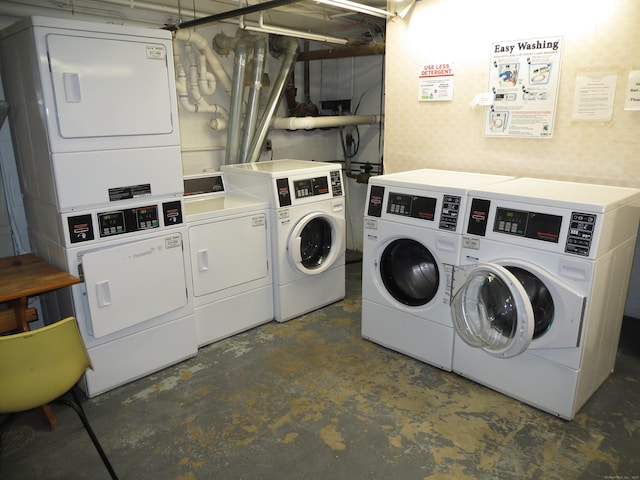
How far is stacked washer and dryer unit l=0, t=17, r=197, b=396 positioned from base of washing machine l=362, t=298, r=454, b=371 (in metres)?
1.33

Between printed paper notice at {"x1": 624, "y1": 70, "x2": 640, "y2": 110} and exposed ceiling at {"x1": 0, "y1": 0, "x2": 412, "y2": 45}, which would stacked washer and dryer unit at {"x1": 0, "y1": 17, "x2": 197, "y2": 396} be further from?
printed paper notice at {"x1": 624, "y1": 70, "x2": 640, "y2": 110}

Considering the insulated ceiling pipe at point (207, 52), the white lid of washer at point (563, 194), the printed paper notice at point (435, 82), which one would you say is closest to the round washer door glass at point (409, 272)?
the white lid of washer at point (563, 194)

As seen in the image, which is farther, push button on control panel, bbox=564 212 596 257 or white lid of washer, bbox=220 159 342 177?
white lid of washer, bbox=220 159 342 177

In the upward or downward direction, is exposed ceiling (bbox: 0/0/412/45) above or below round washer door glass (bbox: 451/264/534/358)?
above

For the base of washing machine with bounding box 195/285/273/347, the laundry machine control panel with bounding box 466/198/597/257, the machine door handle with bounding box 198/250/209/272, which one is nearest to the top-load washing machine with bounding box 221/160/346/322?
the base of washing machine with bounding box 195/285/273/347

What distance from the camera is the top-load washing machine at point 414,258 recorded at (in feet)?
9.32

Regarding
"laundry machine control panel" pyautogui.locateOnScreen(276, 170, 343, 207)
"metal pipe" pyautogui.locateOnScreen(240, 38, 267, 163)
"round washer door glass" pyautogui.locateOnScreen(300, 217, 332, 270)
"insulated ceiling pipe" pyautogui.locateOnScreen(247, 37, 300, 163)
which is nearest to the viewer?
"laundry machine control panel" pyautogui.locateOnScreen(276, 170, 343, 207)

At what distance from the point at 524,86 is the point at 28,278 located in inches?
132

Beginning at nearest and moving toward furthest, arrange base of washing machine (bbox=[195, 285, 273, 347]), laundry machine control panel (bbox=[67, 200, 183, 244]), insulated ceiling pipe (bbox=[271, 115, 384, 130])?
laundry machine control panel (bbox=[67, 200, 183, 244]), base of washing machine (bbox=[195, 285, 273, 347]), insulated ceiling pipe (bbox=[271, 115, 384, 130])

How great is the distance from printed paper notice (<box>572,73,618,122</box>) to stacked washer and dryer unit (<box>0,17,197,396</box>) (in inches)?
102

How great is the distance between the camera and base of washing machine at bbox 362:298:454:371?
3.01m

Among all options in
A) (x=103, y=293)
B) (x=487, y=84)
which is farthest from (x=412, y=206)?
(x=103, y=293)

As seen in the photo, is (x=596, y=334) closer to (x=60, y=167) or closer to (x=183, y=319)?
(x=183, y=319)

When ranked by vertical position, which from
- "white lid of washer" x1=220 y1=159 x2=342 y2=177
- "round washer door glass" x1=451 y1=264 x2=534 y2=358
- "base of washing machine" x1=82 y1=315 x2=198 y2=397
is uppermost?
"white lid of washer" x1=220 y1=159 x2=342 y2=177
